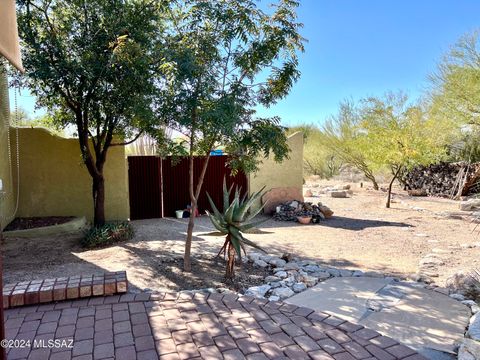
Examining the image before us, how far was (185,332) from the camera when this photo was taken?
2844 mm

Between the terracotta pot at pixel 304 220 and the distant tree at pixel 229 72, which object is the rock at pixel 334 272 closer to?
the distant tree at pixel 229 72

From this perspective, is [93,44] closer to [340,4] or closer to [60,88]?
[60,88]

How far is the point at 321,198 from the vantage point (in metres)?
13.2

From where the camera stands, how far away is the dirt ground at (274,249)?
4.54 m

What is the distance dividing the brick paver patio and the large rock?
21.7ft

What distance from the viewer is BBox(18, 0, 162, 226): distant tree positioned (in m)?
5.14

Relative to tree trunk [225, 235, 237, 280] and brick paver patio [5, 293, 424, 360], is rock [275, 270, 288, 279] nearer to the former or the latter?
tree trunk [225, 235, 237, 280]

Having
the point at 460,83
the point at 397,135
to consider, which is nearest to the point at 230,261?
the point at 397,135

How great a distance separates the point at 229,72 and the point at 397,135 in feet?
25.9

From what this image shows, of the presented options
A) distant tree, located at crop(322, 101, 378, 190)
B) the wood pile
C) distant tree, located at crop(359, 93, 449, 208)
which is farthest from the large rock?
the wood pile

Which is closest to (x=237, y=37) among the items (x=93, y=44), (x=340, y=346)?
(x=93, y=44)

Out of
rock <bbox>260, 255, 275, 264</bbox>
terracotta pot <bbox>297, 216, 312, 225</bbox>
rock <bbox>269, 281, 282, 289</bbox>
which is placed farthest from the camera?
terracotta pot <bbox>297, 216, 312, 225</bbox>

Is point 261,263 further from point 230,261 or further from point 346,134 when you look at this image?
point 346,134

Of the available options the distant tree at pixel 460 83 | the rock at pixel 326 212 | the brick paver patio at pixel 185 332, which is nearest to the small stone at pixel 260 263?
the brick paver patio at pixel 185 332
